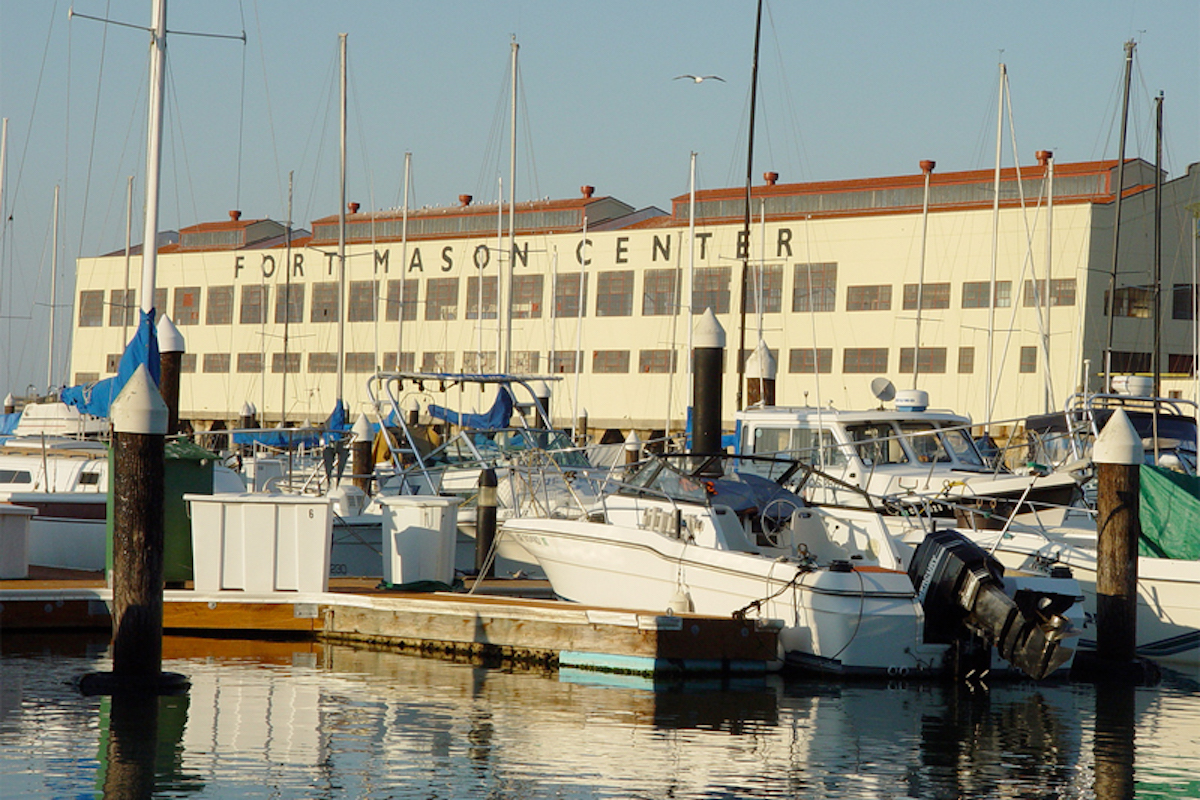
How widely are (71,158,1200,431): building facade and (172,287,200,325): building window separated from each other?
0.35 ft

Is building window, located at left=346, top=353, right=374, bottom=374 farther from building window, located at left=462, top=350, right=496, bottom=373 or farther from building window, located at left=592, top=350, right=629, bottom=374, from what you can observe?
building window, located at left=592, top=350, right=629, bottom=374

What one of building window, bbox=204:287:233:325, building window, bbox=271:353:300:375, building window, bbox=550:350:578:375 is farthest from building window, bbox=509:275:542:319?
building window, bbox=204:287:233:325

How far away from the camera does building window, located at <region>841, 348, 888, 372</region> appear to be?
5147 cm

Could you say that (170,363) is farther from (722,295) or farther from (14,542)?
(722,295)

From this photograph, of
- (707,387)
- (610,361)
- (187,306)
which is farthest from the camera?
(187,306)

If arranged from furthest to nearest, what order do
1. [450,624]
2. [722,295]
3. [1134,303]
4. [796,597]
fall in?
[722,295], [1134,303], [450,624], [796,597]

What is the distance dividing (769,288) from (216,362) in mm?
27938

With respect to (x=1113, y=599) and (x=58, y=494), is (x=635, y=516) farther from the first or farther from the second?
(x=58, y=494)

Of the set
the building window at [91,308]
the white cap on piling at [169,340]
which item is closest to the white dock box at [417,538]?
the white cap on piling at [169,340]

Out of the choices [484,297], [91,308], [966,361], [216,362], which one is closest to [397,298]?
[484,297]

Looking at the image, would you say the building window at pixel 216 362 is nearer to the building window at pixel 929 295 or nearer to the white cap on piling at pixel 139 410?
the building window at pixel 929 295

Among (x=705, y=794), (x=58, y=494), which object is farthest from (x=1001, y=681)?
(x=58, y=494)

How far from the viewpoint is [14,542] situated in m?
16.4

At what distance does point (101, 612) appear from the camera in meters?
15.4
